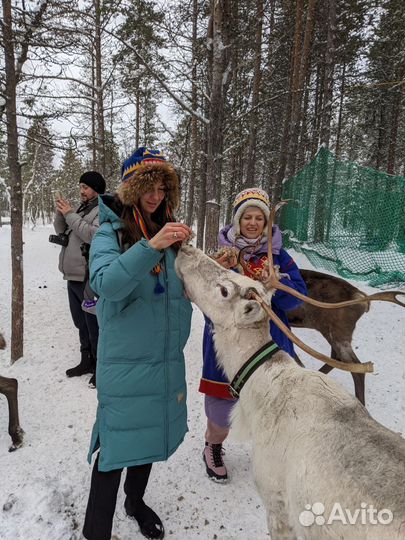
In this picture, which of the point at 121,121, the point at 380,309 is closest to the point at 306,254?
the point at 380,309

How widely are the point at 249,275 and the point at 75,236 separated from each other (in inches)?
103

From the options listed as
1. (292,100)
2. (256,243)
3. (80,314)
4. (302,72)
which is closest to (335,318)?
(256,243)

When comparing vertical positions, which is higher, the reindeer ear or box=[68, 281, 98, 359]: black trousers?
the reindeer ear

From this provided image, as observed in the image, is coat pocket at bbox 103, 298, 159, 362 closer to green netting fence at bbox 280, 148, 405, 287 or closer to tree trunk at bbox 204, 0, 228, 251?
tree trunk at bbox 204, 0, 228, 251

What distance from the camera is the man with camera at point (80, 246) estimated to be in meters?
3.93

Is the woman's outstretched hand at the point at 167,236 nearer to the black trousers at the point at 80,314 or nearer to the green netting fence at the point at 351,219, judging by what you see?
the black trousers at the point at 80,314

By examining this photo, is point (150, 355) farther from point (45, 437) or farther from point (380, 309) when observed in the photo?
point (380, 309)

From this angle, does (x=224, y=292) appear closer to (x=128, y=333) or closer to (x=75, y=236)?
(x=128, y=333)

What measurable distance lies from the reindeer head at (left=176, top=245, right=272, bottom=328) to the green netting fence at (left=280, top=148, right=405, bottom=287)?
495 cm

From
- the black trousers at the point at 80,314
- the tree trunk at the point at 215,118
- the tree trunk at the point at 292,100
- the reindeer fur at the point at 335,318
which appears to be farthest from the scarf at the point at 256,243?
the tree trunk at the point at 292,100

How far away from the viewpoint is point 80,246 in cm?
405

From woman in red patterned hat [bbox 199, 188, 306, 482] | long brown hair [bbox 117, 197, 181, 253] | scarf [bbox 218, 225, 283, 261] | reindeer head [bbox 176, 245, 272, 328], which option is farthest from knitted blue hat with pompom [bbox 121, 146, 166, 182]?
scarf [bbox 218, 225, 283, 261]

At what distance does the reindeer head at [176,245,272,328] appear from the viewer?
1859 millimetres

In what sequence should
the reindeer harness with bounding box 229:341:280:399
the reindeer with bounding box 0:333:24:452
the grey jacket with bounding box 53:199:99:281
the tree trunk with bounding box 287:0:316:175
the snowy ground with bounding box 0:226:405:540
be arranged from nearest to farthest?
the reindeer harness with bounding box 229:341:280:399
the snowy ground with bounding box 0:226:405:540
the reindeer with bounding box 0:333:24:452
the grey jacket with bounding box 53:199:99:281
the tree trunk with bounding box 287:0:316:175
